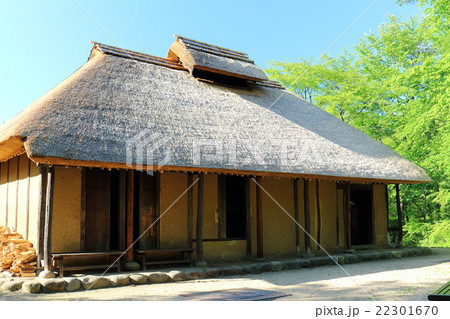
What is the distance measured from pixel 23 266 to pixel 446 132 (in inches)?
577

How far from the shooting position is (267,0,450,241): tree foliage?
1520 centimetres

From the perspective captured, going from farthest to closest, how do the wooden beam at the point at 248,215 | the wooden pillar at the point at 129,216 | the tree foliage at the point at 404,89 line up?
the tree foliage at the point at 404,89
the wooden beam at the point at 248,215
the wooden pillar at the point at 129,216

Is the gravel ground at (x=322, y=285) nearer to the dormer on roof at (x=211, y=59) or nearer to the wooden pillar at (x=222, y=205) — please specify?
the wooden pillar at (x=222, y=205)

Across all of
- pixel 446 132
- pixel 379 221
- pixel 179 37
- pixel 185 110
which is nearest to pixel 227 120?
pixel 185 110

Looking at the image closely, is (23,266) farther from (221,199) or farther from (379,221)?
(379,221)

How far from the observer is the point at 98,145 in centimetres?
766

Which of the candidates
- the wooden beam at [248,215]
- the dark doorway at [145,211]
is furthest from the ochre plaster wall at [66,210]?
the wooden beam at [248,215]

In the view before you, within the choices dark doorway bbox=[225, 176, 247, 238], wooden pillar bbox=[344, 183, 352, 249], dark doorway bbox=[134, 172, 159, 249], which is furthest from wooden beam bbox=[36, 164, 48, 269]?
wooden pillar bbox=[344, 183, 352, 249]

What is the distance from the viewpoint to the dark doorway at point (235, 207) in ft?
35.3

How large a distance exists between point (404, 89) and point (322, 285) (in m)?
14.0

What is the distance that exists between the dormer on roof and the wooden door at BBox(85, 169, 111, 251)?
16.5 ft

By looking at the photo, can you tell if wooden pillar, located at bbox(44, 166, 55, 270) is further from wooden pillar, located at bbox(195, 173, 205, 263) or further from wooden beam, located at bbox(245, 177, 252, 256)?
wooden beam, located at bbox(245, 177, 252, 256)

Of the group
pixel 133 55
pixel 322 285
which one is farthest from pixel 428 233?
pixel 133 55

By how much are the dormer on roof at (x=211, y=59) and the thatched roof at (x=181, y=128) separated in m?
0.46
